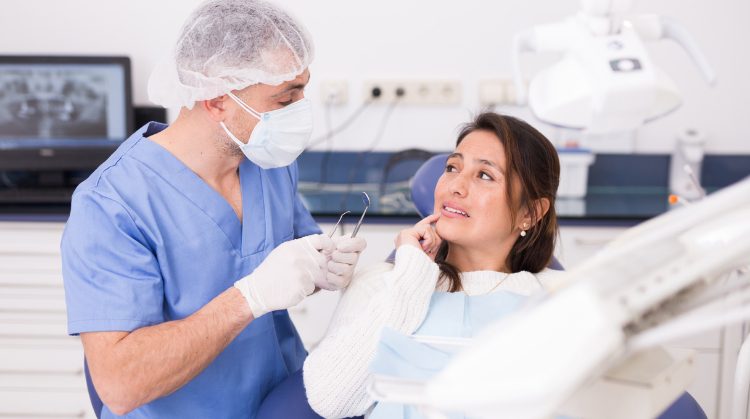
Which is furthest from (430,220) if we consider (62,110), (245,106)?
(62,110)

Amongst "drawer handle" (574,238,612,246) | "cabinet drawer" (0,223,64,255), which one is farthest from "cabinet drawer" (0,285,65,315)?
"drawer handle" (574,238,612,246)

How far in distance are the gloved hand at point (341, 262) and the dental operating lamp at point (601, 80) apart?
0.56 metres

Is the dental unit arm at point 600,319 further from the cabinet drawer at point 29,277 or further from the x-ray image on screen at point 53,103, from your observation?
the x-ray image on screen at point 53,103

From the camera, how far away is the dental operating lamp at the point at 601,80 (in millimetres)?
938

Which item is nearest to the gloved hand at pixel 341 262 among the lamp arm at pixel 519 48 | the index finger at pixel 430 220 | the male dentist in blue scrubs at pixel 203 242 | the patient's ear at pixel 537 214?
the male dentist in blue scrubs at pixel 203 242

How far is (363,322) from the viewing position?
1353 mm

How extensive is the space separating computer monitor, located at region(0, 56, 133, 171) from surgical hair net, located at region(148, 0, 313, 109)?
1.40m

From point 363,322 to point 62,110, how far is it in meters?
1.82

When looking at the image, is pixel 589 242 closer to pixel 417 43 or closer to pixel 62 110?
pixel 417 43

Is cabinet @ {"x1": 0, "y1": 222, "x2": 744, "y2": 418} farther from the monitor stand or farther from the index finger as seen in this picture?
the index finger

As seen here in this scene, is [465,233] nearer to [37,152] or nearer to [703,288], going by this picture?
[703,288]

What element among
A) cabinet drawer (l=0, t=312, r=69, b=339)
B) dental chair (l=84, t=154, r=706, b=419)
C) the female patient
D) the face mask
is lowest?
cabinet drawer (l=0, t=312, r=69, b=339)

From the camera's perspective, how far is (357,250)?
4.98 feet

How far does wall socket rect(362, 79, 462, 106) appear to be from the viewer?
9.12 ft
